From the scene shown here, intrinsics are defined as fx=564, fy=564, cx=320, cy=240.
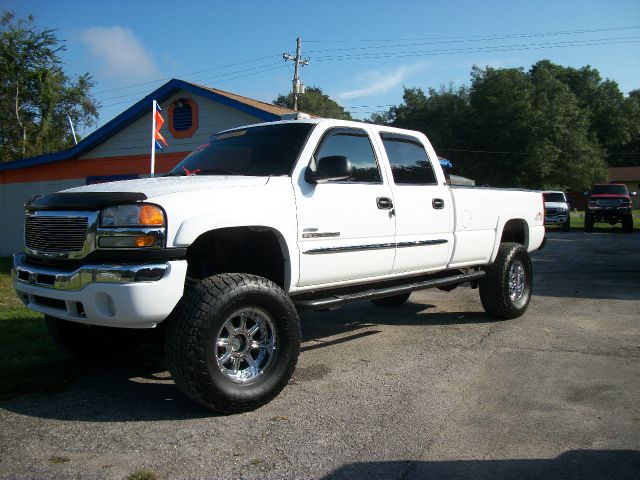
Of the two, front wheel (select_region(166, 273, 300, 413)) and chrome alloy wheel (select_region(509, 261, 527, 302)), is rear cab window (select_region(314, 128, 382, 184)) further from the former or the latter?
chrome alloy wheel (select_region(509, 261, 527, 302))

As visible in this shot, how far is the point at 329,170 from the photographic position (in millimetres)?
4340

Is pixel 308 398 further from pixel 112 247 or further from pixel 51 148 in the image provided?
pixel 51 148

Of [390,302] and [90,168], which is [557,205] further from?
[390,302]

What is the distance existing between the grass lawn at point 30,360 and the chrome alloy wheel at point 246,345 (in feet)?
4.80

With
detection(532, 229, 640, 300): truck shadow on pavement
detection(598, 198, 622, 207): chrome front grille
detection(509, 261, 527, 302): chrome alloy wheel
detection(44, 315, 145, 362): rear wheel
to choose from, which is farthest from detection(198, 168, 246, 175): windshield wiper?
detection(598, 198, 622, 207): chrome front grille

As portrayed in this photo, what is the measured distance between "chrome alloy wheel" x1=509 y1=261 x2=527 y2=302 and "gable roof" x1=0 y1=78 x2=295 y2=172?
23.2 feet

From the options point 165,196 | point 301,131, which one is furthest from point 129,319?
point 301,131

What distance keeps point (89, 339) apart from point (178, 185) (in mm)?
1784

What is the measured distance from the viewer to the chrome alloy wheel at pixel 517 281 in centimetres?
687

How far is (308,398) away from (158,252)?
5.07ft

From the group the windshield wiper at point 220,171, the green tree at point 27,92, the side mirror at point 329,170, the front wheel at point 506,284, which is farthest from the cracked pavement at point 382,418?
the green tree at point 27,92

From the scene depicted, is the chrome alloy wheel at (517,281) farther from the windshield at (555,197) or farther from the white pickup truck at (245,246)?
the windshield at (555,197)

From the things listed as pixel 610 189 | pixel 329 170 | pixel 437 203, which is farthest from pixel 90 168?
pixel 610 189

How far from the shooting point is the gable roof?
13.5 m
